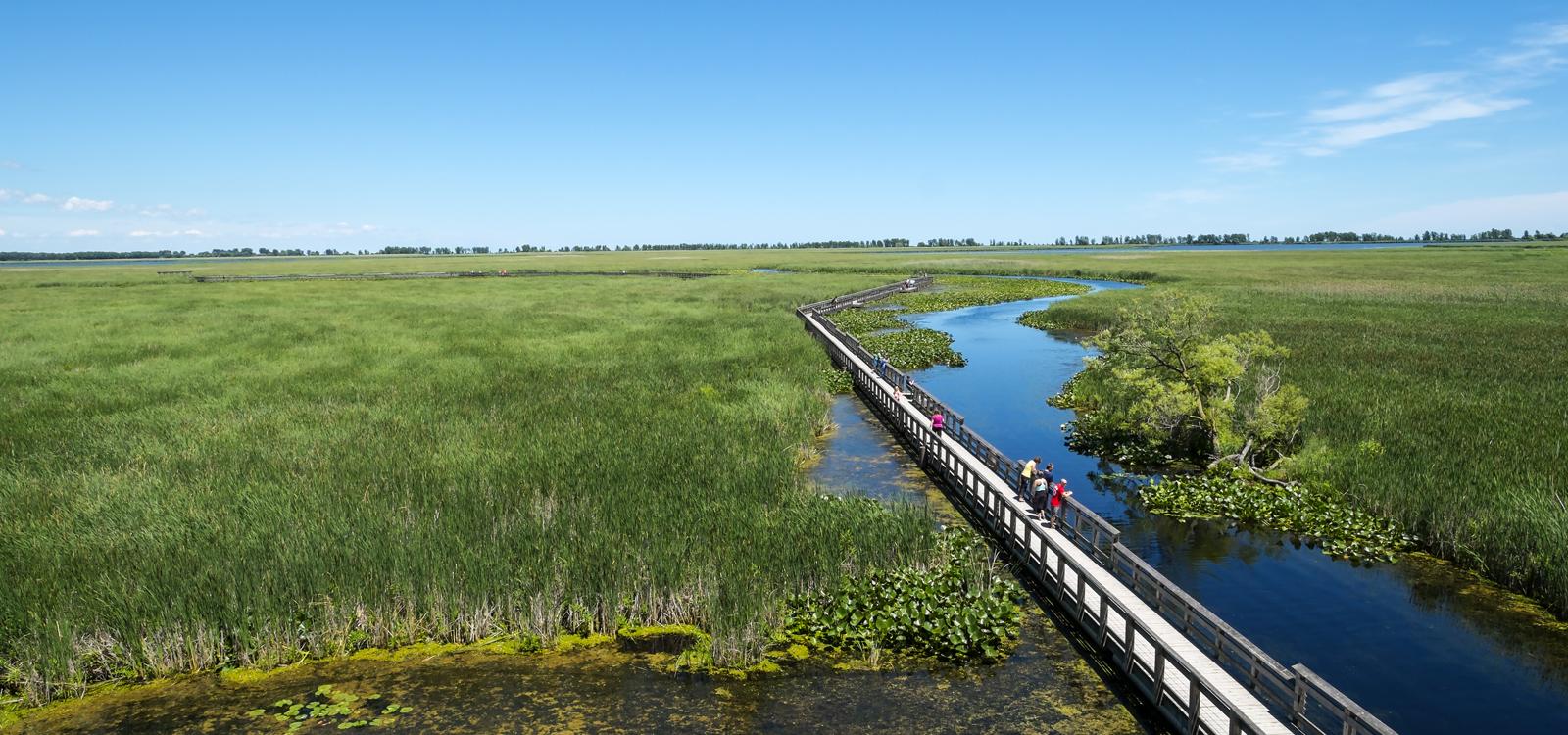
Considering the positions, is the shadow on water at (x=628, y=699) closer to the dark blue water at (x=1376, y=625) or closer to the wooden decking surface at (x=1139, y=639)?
the wooden decking surface at (x=1139, y=639)

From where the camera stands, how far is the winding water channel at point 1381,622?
1246 centimetres

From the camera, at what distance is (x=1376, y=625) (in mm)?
15070

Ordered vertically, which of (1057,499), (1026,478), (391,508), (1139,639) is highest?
(1026,478)

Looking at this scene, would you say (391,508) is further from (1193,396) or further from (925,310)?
(925,310)

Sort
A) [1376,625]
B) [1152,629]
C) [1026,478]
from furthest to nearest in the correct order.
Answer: [1026,478], [1376,625], [1152,629]

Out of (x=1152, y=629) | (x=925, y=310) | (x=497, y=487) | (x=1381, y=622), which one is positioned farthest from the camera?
(x=925, y=310)

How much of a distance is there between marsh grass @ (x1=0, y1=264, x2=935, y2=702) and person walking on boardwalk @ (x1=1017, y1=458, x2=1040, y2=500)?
263cm

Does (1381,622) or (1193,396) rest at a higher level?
(1193,396)

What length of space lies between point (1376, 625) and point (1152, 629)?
585 cm

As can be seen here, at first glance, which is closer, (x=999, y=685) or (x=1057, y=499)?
(x=999, y=685)

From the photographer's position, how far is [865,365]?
A: 3947 centimetres

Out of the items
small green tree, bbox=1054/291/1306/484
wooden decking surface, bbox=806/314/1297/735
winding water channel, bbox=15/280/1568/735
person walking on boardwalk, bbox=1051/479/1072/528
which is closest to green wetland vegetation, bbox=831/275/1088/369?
small green tree, bbox=1054/291/1306/484

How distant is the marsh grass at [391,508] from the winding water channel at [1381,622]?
22.6 ft

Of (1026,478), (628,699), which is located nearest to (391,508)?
(628,699)
